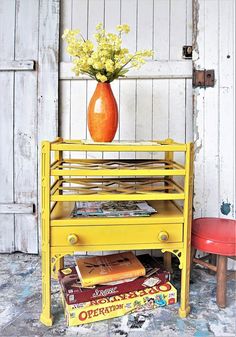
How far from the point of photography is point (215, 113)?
1.80 m

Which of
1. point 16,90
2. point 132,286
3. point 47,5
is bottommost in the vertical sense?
point 132,286

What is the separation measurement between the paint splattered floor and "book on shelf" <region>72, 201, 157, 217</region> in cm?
41

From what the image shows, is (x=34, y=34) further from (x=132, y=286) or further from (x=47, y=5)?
(x=132, y=286)

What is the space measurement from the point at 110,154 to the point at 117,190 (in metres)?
0.58

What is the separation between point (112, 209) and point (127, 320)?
→ 1.43ft

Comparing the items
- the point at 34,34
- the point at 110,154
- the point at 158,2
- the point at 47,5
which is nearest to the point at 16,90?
the point at 34,34

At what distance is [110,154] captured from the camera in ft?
6.37

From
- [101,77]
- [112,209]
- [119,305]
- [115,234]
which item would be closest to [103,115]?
[101,77]

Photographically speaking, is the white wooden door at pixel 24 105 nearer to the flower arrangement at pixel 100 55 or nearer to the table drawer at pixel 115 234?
the flower arrangement at pixel 100 55

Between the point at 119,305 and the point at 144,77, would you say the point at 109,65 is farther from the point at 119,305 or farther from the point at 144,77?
the point at 119,305

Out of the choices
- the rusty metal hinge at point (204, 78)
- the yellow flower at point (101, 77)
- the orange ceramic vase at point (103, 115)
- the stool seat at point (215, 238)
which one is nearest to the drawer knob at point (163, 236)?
the stool seat at point (215, 238)

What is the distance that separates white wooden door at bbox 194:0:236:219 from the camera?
70.1 inches

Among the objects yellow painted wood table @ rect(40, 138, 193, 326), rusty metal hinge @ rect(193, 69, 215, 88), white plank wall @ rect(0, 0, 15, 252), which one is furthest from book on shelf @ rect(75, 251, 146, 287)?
rusty metal hinge @ rect(193, 69, 215, 88)

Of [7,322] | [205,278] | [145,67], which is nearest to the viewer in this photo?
[7,322]
